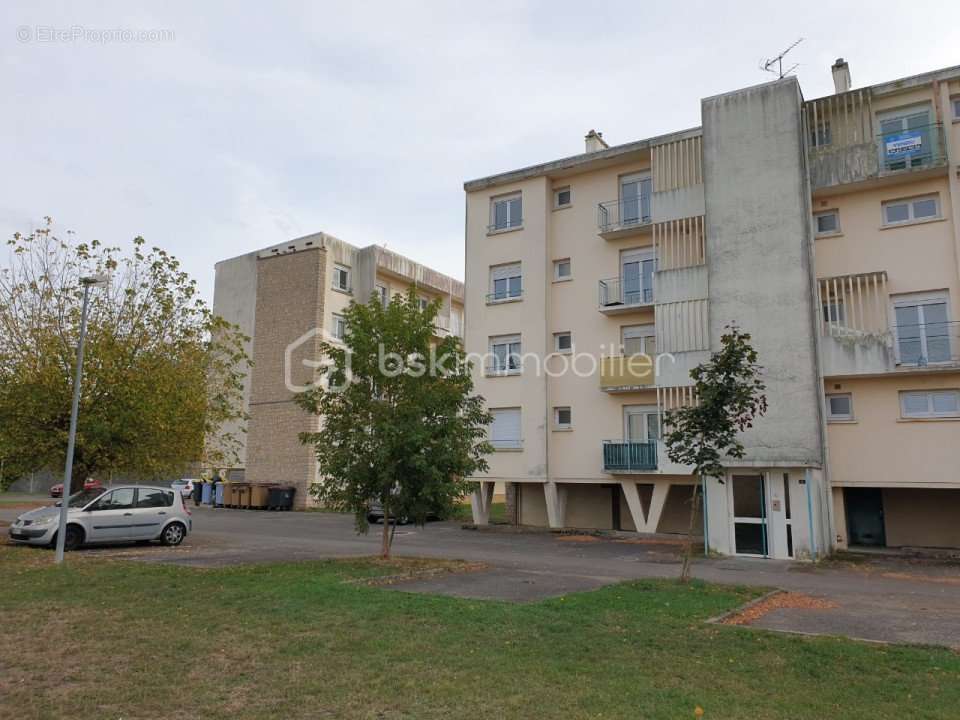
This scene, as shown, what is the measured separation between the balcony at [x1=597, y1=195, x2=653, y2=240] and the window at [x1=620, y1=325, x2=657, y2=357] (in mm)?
3212

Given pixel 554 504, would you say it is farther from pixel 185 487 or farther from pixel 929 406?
pixel 185 487

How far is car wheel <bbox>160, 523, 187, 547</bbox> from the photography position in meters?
18.5

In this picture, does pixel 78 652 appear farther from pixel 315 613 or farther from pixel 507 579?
pixel 507 579

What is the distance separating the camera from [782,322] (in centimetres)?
1952

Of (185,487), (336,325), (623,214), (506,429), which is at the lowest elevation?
(185,487)

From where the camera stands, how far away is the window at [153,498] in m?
18.3

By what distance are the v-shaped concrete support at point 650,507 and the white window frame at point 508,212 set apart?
406 inches

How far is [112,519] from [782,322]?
17.2 m

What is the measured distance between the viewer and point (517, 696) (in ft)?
19.6

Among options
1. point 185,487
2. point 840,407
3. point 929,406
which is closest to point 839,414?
point 840,407

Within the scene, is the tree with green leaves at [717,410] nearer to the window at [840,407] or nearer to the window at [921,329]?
the window at [840,407]

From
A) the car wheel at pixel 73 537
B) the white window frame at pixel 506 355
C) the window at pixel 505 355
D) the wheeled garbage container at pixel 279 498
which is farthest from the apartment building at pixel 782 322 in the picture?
the wheeled garbage container at pixel 279 498

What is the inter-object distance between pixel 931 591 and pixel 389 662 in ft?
36.6

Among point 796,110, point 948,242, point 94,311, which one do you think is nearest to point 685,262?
point 796,110
